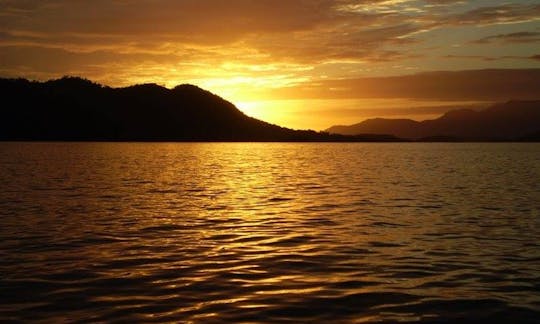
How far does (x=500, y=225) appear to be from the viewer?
101 ft

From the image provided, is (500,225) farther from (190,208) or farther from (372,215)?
(190,208)

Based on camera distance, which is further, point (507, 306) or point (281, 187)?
point (281, 187)

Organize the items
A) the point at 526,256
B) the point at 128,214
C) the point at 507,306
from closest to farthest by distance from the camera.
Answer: the point at 507,306 < the point at 526,256 < the point at 128,214

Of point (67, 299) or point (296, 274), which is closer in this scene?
point (67, 299)

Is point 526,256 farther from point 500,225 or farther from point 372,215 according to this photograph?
point 372,215

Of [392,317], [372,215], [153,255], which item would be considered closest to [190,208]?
[372,215]

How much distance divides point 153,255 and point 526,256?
15.8m

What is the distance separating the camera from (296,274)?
63.7ft

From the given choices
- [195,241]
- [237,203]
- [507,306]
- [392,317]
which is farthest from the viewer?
[237,203]

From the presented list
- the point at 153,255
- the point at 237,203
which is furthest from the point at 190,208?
the point at 153,255

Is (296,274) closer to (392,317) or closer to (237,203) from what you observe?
(392,317)

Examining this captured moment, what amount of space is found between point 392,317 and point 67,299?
31.4 ft

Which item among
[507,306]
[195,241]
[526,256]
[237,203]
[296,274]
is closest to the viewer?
[507,306]

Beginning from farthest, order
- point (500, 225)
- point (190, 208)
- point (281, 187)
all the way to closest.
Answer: point (281, 187)
point (190, 208)
point (500, 225)
